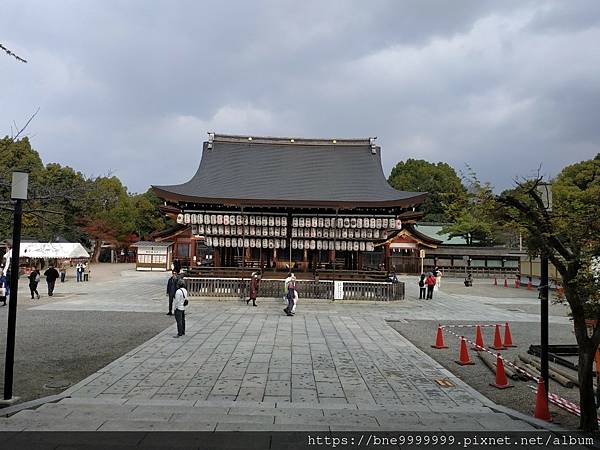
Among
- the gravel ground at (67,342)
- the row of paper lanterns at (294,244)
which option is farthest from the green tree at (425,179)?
the gravel ground at (67,342)

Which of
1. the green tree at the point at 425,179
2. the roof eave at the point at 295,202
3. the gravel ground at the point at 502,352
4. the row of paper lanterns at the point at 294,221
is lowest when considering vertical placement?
the gravel ground at the point at 502,352

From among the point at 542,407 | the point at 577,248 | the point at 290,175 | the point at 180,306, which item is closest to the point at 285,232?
the point at 290,175

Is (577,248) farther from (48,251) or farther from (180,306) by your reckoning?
(48,251)

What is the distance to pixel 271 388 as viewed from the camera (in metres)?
7.16

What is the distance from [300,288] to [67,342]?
11874mm

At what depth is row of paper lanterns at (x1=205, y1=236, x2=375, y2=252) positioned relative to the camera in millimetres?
22781

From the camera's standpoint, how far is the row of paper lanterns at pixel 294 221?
72.5ft

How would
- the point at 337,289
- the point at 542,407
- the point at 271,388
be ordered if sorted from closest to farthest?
the point at 542,407
the point at 271,388
the point at 337,289

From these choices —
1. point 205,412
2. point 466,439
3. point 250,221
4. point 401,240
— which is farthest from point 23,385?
point 401,240

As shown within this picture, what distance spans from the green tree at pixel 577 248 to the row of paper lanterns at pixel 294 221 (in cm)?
1605

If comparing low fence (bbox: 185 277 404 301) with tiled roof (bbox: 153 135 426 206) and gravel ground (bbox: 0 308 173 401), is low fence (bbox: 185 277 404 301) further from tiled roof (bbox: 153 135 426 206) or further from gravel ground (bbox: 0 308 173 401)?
gravel ground (bbox: 0 308 173 401)

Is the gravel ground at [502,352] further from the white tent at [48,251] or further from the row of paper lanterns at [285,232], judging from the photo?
the white tent at [48,251]

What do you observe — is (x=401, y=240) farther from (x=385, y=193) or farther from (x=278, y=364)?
(x=278, y=364)

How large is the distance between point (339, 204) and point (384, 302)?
17.7 feet
